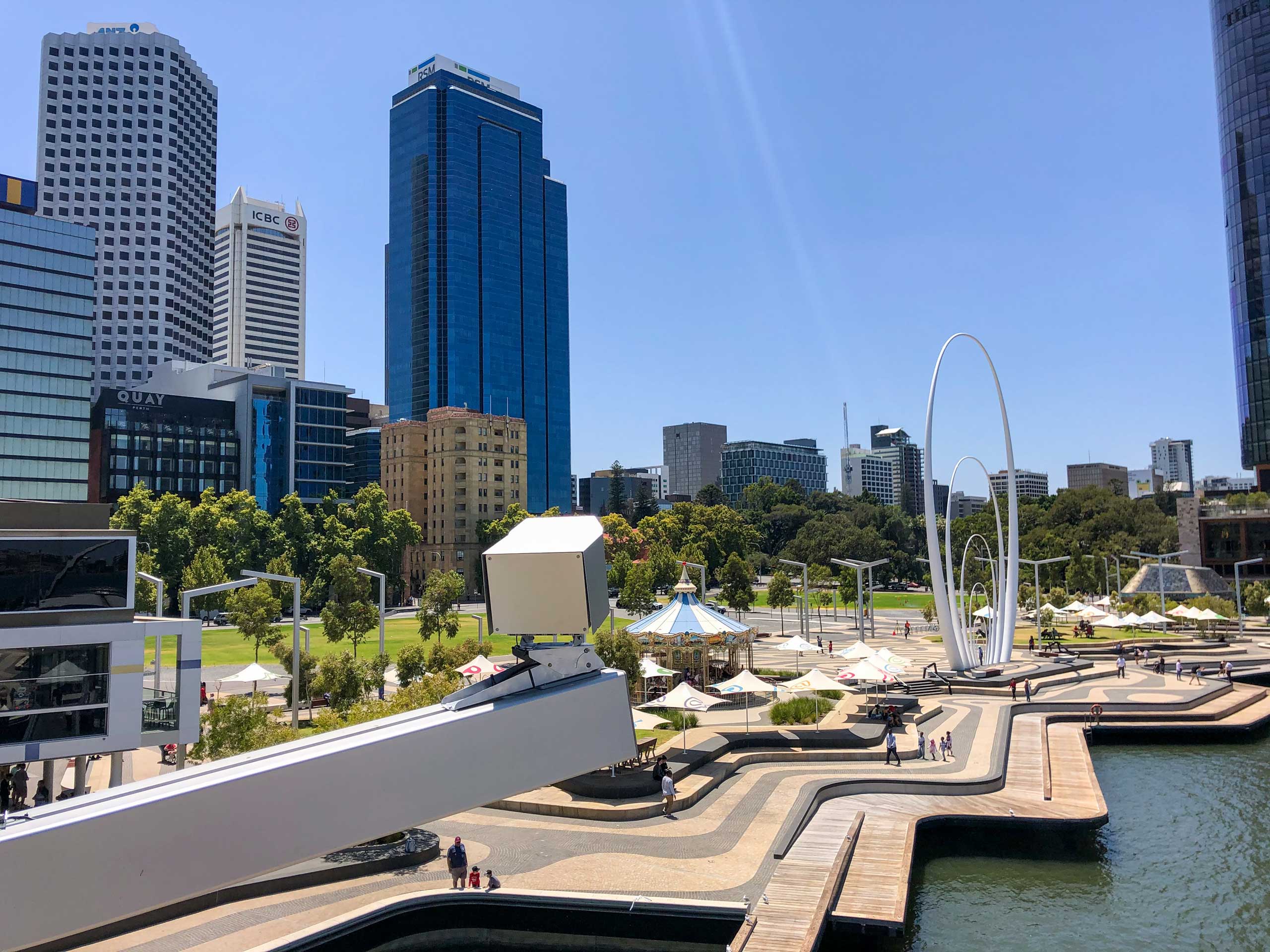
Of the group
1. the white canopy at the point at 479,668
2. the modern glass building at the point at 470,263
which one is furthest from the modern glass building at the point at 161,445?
the white canopy at the point at 479,668

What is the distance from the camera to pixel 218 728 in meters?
25.3

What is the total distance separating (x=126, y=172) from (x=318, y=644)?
128 meters

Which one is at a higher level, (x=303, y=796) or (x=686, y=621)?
(x=303, y=796)

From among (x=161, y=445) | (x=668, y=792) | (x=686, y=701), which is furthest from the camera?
(x=161, y=445)

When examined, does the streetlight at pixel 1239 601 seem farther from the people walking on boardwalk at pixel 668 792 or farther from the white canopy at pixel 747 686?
the people walking on boardwalk at pixel 668 792

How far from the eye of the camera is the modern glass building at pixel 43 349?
3829 inches

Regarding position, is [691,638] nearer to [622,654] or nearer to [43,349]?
[622,654]

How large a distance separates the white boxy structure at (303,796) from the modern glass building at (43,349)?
106m

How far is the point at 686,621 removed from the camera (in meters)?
47.3

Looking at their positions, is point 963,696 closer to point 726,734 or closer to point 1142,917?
point 726,734


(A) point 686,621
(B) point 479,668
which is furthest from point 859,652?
(B) point 479,668

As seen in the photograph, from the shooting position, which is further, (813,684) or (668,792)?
(813,684)

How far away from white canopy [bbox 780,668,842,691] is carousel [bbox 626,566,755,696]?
10663 millimetres

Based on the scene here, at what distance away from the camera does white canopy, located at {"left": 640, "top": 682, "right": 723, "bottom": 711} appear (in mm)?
31531
